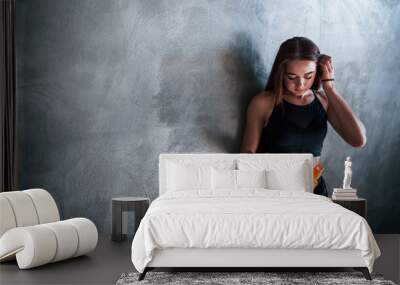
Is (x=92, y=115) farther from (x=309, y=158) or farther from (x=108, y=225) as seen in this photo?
(x=309, y=158)

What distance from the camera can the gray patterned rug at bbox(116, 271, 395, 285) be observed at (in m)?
4.95

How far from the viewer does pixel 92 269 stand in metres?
5.49

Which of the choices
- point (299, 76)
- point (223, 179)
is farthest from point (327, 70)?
point (223, 179)

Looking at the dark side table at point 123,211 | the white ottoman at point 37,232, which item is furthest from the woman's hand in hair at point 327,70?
the white ottoman at point 37,232

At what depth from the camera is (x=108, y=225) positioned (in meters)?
7.50

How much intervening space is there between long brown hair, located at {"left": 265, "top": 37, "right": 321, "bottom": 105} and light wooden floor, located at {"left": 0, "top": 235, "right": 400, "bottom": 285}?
2.05 metres

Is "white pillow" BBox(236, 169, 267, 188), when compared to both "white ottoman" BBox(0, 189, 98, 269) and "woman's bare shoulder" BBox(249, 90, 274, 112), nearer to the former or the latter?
"woman's bare shoulder" BBox(249, 90, 274, 112)

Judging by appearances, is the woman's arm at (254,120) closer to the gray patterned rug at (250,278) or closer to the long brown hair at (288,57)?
the long brown hair at (288,57)

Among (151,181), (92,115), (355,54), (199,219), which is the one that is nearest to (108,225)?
(151,181)

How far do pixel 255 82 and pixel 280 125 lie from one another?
555mm

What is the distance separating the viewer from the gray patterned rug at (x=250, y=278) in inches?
195

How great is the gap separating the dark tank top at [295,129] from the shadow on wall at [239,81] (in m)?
0.30

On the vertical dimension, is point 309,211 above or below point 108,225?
above

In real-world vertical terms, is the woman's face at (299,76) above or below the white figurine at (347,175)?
above
